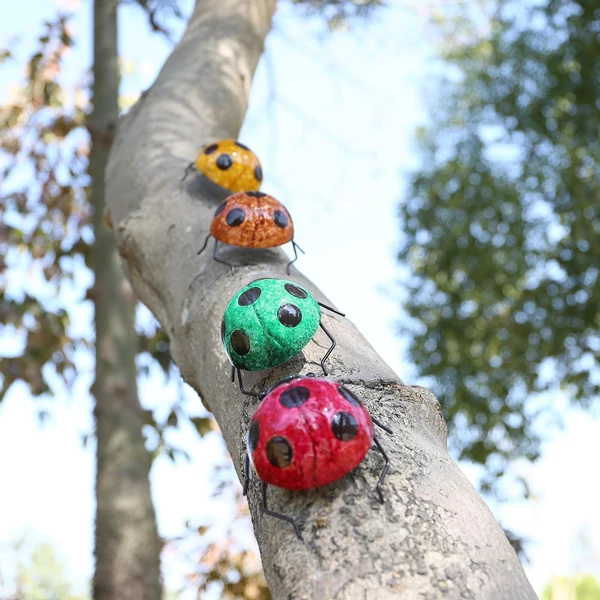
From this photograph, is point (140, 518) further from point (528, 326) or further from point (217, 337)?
point (528, 326)

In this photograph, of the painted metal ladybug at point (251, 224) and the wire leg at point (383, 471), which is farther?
the painted metal ladybug at point (251, 224)

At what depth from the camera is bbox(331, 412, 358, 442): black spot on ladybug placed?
0.92 m

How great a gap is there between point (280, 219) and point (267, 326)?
457mm

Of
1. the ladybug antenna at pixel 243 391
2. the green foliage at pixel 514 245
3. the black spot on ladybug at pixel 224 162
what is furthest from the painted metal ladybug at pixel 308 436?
the green foliage at pixel 514 245

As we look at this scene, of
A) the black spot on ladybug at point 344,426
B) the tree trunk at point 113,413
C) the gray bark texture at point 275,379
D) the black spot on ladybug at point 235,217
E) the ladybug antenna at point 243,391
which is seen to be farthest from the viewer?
the tree trunk at point 113,413

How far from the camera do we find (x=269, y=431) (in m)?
0.97

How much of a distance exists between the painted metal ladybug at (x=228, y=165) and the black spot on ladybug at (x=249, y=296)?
646 millimetres

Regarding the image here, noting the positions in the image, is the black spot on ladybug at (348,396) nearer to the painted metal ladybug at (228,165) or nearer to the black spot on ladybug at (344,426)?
the black spot on ladybug at (344,426)

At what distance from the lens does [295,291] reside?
48.3 inches

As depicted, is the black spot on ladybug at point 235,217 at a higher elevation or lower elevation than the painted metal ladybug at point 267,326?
higher

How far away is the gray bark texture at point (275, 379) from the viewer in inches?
32.3

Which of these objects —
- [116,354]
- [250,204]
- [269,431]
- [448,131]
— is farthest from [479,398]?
[269,431]

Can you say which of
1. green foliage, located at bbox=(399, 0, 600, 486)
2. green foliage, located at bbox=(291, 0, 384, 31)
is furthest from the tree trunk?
green foliage, located at bbox=(399, 0, 600, 486)

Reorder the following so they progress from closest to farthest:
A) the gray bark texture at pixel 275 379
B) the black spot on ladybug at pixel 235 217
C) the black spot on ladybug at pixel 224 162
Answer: the gray bark texture at pixel 275 379
the black spot on ladybug at pixel 235 217
the black spot on ladybug at pixel 224 162
